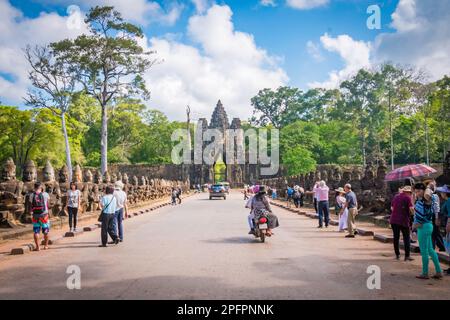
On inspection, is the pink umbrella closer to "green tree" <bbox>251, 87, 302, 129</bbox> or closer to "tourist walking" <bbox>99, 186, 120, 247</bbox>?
"tourist walking" <bbox>99, 186, 120, 247</bbox>

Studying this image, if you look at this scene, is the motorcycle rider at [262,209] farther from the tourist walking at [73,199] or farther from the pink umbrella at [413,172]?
the tourist walking at [73,199]

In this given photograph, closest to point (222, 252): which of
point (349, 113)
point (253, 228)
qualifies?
point (253, 228)

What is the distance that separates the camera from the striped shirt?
7266mm

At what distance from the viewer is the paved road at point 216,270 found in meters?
6.24

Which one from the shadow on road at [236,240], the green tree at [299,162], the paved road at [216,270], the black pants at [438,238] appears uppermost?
the green tree at [299,162]

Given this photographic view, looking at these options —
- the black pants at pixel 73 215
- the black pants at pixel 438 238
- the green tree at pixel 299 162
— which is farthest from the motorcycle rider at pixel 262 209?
the green tree at pixel 299 162

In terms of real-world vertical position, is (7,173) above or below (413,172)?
above

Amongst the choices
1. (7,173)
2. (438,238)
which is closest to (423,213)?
(438,238)

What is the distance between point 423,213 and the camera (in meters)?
7.29

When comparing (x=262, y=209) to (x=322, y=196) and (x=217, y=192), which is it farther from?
(x=217, y=192)

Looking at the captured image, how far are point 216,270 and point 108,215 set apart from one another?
4532mm

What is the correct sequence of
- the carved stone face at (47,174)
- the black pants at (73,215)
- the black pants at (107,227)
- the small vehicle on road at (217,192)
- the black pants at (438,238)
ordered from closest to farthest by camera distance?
the black pants at (438,238)
the black pants at (107,227)
the black pants at (73,215)
the carved stone face at (47,174)
the small vehicle on road at (217,192)
